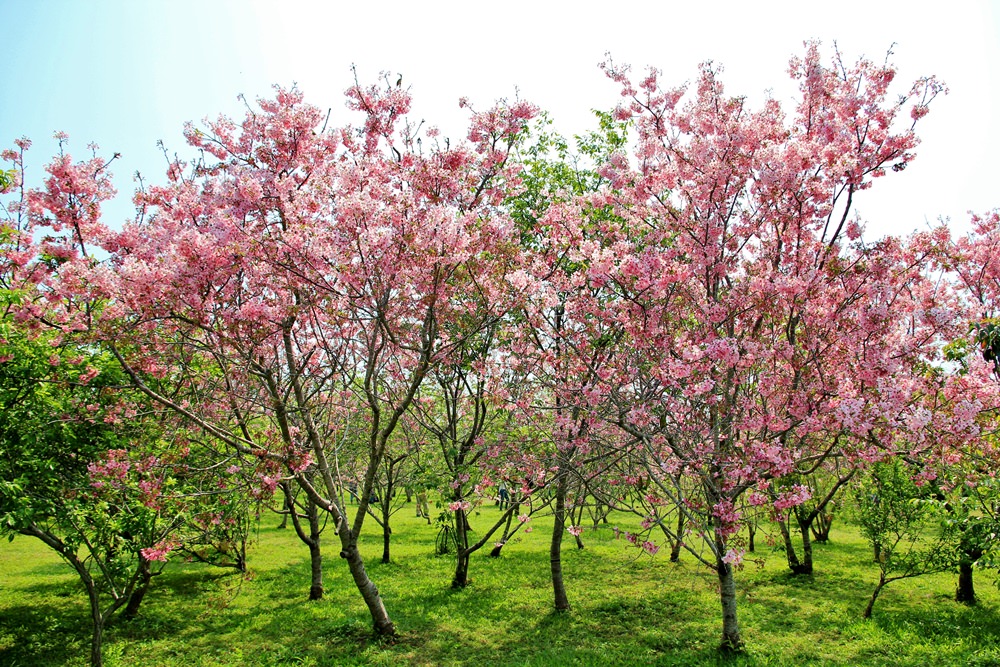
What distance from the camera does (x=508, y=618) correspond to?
11312 mm

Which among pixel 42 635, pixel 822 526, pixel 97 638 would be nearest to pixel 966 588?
pixel 822 526

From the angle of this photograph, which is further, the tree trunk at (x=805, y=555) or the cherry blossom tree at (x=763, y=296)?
the tree trunk at (x=805, y=555)

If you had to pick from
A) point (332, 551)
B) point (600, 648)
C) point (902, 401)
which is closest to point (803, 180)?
point (902, 401)

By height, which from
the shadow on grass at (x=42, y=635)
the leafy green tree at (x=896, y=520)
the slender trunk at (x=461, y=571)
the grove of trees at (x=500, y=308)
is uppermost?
the grove of trees at (x=500, y=308)

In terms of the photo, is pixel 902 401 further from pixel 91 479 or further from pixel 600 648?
pixel 91 479

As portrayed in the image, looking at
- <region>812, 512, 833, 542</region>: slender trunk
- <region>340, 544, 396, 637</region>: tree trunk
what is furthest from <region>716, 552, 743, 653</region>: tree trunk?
<region>812, 512, 833, 542</region>: slender trunk

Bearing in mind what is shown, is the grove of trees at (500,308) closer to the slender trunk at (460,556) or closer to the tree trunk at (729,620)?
the tree trunk at (729,620)

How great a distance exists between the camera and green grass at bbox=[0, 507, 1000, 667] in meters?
9.16

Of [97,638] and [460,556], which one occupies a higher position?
[460,556]

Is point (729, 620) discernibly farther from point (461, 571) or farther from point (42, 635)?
point (42, 635)

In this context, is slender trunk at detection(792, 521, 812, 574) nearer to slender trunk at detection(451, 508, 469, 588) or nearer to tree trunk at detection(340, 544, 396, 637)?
slender trunk at detection(451, 508, 469, 588)

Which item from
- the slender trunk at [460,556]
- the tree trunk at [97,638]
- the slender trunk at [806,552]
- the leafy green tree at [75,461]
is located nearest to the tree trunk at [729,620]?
the slender trunk at [460,556]

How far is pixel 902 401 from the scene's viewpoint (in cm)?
672

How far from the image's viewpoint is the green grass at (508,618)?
30.1 ft
